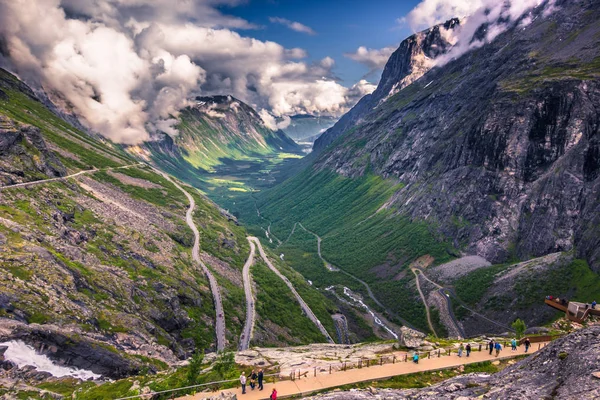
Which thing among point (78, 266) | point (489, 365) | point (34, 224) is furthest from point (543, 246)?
point (34, 224)

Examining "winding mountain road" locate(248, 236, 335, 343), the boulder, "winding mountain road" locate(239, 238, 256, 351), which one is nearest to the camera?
the boulder

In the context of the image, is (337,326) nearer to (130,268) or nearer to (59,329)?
(130,268)

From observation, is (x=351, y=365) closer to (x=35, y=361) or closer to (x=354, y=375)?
(x=354, y=375)

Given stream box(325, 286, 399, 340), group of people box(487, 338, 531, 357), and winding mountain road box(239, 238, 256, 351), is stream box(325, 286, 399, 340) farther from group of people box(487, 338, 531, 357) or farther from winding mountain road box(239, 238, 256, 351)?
group of people box(487, 338, 531, 357)

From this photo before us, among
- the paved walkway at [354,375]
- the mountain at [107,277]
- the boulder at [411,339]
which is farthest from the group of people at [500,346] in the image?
the mountain at [107,277]

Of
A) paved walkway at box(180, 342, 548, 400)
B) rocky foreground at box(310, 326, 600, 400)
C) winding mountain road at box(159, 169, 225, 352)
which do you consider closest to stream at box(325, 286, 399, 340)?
winding mountain road at box(159, 169, 225, 352)

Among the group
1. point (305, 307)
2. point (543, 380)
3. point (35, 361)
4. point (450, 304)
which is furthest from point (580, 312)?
point (305, 307)

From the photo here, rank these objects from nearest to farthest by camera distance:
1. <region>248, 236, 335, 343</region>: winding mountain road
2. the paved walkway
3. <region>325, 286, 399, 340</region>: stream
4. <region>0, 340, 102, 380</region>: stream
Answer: the paved walkway
<region>0, 340, 102, 380</region>: stream
<region>248, 236, 335, 343</region>: winding mountain road
<region>325, 286, 399, 340</region>: stream
